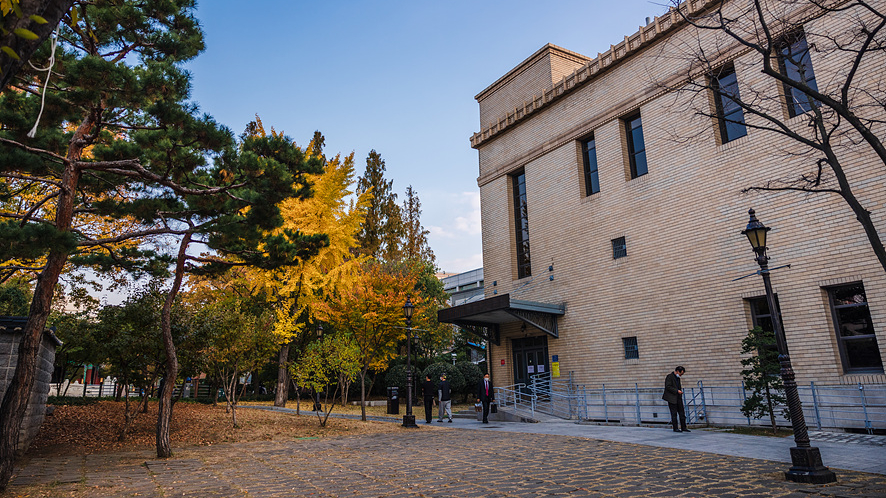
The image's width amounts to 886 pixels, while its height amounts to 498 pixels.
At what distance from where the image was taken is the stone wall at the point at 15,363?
8.98 m

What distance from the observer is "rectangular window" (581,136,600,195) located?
19000 millimetres

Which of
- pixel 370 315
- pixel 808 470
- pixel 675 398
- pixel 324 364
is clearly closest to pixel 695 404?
pixel 675 398

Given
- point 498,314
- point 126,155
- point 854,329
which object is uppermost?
point 126,155

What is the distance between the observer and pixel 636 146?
58.5 ft

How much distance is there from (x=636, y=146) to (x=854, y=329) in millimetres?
8697

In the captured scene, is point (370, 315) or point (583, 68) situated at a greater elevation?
point (583, 68)

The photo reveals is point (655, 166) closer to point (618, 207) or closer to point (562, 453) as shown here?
point (618, 207)

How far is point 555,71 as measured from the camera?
21.1 meters

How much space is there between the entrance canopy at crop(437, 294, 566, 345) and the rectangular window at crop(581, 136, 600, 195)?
4708 mm

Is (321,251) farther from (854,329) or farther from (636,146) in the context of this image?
(854,329)

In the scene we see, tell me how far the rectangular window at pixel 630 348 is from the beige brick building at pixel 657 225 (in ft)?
0.16

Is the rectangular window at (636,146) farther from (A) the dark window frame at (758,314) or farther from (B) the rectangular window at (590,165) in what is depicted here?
(A) the dark window frame at (758,314)

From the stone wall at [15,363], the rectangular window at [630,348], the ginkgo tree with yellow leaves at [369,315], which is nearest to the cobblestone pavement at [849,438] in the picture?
the rectangular window at [630,348]

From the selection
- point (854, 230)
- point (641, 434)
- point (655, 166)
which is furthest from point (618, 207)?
point (641, 434)
